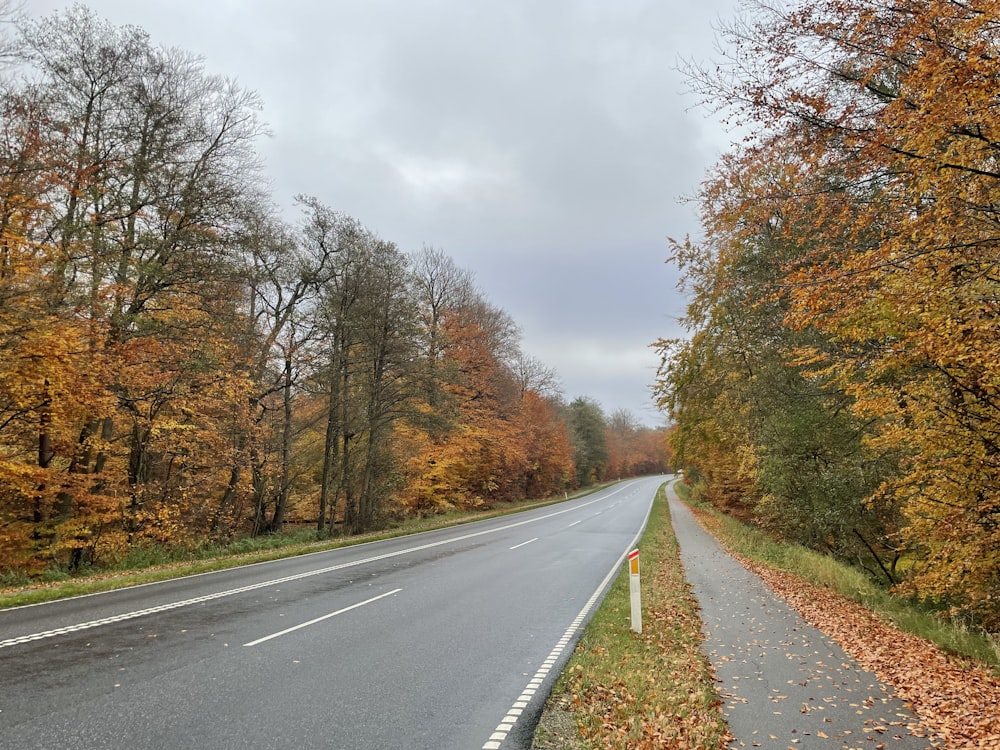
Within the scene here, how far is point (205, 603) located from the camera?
8.75m

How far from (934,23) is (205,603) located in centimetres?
1196

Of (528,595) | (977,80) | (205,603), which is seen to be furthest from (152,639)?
(977,80)

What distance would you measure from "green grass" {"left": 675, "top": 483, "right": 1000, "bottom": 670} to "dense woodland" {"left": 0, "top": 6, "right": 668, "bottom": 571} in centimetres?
1334

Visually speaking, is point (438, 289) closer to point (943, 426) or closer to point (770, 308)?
point (770, 308)

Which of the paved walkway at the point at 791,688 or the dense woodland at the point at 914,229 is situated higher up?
the dense woodland at the point at 914,229

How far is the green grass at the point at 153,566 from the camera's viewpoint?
976 centimetres

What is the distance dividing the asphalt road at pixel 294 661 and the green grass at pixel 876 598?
455 cm

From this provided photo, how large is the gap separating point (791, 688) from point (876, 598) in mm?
6255

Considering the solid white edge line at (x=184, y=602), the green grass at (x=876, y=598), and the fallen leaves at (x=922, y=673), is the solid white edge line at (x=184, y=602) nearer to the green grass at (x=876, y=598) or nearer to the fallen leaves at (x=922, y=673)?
the fallen leaves at (x=922, y=673)

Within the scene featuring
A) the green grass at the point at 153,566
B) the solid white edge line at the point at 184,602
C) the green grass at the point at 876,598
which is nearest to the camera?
the solid white edge line at the point at 184,602

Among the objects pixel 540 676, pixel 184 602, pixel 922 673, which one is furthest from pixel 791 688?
pixel 184 602

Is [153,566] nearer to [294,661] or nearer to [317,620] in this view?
[317,620]

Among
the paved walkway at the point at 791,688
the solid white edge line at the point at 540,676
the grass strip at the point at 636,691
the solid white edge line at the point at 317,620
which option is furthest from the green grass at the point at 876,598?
the solid white edge line at the point at 317,620

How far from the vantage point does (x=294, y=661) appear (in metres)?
5.91
